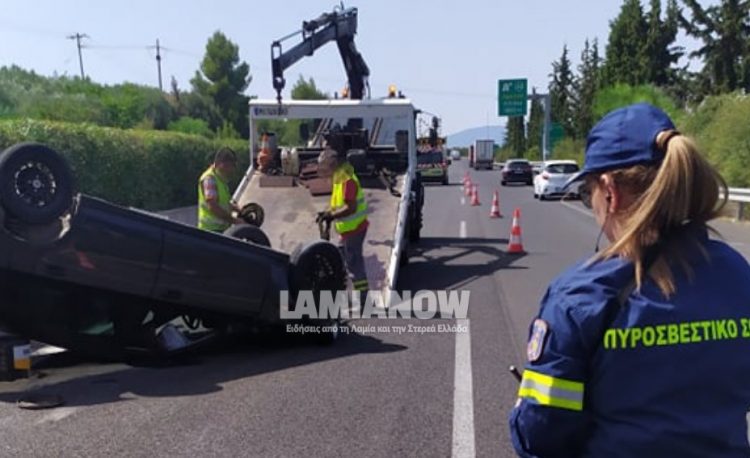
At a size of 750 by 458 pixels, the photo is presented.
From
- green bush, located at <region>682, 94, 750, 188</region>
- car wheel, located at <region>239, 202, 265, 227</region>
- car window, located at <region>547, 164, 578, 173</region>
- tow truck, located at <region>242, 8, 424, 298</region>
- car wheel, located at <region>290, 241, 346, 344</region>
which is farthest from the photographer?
car window, located at <region>547, 164, 578, 173</region>

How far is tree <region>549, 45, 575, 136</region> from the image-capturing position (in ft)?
234

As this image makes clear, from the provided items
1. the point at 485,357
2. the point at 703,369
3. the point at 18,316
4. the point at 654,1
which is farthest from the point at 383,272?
the point at 654,1

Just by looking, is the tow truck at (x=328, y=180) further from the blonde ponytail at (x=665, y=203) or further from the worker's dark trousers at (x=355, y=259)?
the blonde ponytail at (x=665, y=203)

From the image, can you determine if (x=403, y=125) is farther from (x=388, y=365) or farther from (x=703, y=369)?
(x=703, y=369)

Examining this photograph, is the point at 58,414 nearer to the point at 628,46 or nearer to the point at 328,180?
the point at 328,180

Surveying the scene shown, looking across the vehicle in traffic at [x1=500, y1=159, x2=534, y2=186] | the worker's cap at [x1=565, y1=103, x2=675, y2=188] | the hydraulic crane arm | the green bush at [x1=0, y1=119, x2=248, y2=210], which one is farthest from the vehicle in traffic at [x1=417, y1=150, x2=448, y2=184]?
the worker's cap at [x1=565, y1=103, x2=675, y2=188]

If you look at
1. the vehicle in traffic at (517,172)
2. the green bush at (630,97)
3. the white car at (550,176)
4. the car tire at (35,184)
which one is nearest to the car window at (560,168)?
the white car at (550,176)

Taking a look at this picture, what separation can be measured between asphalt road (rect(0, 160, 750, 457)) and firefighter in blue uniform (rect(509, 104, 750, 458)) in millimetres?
3286

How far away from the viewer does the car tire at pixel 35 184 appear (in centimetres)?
576

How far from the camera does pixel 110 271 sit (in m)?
6.25

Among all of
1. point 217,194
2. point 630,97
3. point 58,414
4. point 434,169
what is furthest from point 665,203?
point 630,97

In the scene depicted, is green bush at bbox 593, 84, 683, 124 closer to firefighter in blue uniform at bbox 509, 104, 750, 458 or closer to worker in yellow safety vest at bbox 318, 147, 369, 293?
worker in yellow safety vest at bbox 318, 147, 369, 293

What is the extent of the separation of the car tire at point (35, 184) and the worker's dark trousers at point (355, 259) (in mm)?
4099

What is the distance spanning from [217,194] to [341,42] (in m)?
8.17
